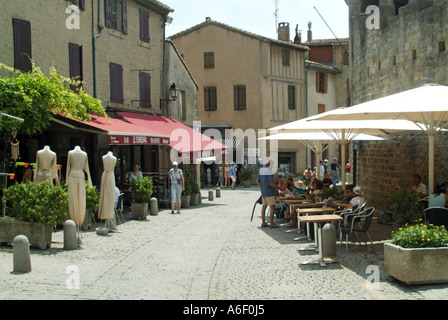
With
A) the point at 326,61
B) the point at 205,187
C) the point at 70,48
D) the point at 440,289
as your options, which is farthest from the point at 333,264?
the point at 326,61

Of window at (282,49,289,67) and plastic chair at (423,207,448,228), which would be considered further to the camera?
window at (282,49,289,67)

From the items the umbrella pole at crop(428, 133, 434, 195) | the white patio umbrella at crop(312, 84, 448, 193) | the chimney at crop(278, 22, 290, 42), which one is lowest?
the umbrella pole at crop(428, 133, 434, 195)

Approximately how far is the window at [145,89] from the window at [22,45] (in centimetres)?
645

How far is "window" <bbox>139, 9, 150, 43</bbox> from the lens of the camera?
2001 cm

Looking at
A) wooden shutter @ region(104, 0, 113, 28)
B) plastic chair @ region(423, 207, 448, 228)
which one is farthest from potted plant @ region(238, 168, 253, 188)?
plastic chair @ region(423, 207, 448, 228)

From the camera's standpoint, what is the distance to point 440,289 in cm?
626

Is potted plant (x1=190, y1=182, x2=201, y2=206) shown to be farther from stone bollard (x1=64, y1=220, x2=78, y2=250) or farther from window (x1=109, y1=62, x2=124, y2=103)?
stone bollard (x1=64, y1=220, x2=78, y2=250)

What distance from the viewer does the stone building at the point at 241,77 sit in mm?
→ 33562

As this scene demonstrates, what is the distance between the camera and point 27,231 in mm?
8773

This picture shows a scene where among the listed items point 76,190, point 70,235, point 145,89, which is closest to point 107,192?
point 76,190

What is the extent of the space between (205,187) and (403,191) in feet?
68.3

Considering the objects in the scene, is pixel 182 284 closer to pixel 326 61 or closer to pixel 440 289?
pixel 440 289

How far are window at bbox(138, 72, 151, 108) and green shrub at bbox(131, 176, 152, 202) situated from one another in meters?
6.19

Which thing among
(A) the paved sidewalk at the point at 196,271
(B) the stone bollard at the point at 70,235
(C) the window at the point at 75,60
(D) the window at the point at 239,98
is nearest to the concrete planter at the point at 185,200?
(C) the window at the point at 75,60
